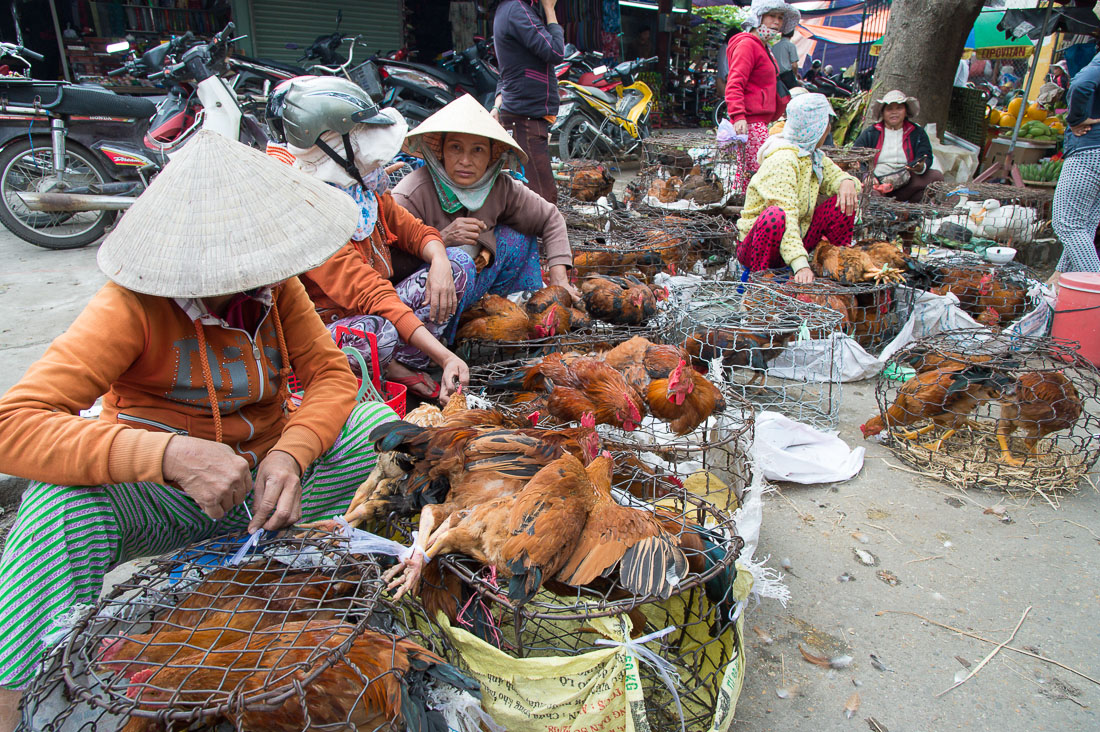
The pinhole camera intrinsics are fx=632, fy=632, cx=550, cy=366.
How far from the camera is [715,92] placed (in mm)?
16047

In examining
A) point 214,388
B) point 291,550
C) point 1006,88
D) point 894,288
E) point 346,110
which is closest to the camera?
point 291,550

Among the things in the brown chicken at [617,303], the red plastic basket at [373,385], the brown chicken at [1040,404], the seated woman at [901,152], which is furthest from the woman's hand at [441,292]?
the seated woman at [901,152]

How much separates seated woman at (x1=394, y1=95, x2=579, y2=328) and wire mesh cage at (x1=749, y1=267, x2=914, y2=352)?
1.60 m

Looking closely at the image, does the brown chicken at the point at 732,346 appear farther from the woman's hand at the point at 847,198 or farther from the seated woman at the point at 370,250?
the woman's hand at the point at 847,198

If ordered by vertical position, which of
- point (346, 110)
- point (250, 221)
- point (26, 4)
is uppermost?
point (26, 4)

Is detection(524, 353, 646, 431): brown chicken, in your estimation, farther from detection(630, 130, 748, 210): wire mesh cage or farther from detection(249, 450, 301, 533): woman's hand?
detection(630, 130, 748, 210): wire mesh cage

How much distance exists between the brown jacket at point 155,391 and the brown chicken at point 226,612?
32cm

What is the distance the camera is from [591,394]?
269 centimetres

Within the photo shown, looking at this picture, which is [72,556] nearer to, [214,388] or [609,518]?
[214,388]

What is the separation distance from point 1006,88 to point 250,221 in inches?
866

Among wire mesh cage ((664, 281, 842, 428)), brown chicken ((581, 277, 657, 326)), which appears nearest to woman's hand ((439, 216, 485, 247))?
brown chicken ((581, 277, 657, 326))

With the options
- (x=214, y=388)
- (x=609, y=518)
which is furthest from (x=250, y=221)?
(x=609, y=518)

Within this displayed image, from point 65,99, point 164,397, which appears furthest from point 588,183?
point 164,397

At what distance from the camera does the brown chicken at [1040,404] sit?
3092mm
